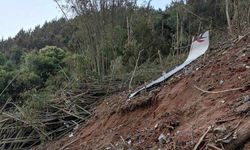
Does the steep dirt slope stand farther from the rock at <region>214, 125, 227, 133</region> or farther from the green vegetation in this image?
the green vegetation

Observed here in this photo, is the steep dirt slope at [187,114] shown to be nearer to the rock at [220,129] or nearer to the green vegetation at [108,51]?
the rock at [220,129]

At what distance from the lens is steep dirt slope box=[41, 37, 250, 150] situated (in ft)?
10.1

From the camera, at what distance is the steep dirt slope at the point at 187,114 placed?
3092mm

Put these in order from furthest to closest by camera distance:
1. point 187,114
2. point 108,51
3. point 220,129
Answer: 1. point 108,51
2. point 187,114
3. point 220,129

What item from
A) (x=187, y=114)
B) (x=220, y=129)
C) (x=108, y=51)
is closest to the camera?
(x=220, y=129)

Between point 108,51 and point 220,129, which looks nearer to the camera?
point 220,129

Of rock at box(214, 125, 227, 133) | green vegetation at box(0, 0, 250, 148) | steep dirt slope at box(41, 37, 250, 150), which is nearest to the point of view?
rock at box(214, 125, 227, 133)

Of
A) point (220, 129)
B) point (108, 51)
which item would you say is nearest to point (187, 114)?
point (220, 129)

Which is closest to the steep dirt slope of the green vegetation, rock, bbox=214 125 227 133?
rock, bbox=214 125 227 133

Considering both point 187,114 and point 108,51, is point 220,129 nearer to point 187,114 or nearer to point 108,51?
point 187,114

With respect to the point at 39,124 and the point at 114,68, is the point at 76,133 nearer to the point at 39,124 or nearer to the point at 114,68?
the point at 39,124

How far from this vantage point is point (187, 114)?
3.77 m

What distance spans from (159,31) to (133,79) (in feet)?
13.7

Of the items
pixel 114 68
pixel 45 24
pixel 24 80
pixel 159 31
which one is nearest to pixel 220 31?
pixel 114 68
